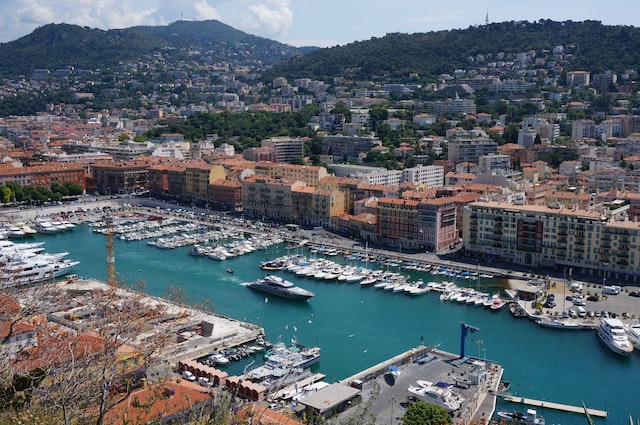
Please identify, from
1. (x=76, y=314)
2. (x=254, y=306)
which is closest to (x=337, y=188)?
(x=254, y=306)

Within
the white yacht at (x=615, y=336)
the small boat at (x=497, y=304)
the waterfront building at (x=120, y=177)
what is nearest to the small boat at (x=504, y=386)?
the white yacht at (x=615, y=336)

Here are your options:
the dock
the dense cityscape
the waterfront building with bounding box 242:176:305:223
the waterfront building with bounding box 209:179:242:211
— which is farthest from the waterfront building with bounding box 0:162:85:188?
the dock

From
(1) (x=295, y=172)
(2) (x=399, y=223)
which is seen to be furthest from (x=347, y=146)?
(2) (x=399, y=223)

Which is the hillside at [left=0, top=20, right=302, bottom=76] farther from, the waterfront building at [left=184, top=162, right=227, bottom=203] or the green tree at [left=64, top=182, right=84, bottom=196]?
the waterfront building at [left=184, top=162, right=227, bottom=203]

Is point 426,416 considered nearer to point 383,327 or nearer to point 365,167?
point 383,327

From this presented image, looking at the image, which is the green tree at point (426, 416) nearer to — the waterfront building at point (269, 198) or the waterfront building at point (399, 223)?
the waterfront building at point (399, 223)

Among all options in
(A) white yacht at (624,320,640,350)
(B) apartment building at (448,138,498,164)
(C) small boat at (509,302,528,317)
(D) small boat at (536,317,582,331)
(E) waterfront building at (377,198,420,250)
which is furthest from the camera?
(B) apartment building at (448,138,498,164)

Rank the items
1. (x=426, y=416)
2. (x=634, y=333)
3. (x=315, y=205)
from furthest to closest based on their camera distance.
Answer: (x=315, y=205)
(x=634, y=333)
(x=426, y=416)
